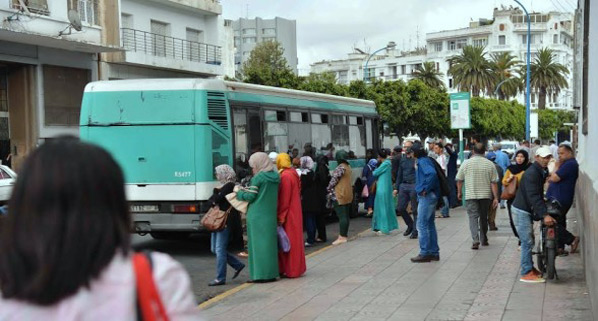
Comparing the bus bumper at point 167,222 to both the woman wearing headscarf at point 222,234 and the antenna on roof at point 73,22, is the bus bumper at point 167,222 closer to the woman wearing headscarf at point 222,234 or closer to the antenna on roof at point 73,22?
the woman wearing headscarf at point 222,234

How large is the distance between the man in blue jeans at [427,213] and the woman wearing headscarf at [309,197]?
3047 mm

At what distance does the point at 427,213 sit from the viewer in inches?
458

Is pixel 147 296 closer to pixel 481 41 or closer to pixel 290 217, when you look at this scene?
pixel 290 217

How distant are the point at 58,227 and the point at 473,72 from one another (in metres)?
75.4

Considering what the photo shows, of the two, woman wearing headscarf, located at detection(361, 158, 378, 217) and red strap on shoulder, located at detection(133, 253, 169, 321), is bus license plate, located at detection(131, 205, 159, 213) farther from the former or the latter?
red strap on shoulder, located at detection(133, 253, 169, 321)

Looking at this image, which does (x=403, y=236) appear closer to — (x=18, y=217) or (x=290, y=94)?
(x=290, y=94)

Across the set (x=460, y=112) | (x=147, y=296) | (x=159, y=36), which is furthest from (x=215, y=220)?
(x=159, y=36)

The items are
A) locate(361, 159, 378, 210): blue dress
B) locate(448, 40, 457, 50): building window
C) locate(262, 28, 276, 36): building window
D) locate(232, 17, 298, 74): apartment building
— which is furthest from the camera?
locate(262, 28, 276, 36): building window

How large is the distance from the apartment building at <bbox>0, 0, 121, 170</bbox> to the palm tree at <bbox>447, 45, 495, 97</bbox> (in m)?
51.6

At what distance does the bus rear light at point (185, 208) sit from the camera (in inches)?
497

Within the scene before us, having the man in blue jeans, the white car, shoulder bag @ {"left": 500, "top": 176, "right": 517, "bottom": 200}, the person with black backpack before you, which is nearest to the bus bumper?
the man in blue jeans

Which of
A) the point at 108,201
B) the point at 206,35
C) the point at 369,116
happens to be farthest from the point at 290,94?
the point at 206,35

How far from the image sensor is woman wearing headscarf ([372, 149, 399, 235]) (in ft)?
50.0

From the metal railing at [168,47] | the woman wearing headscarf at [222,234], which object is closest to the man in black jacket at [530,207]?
the woman wearing headscarf at [222,234]
